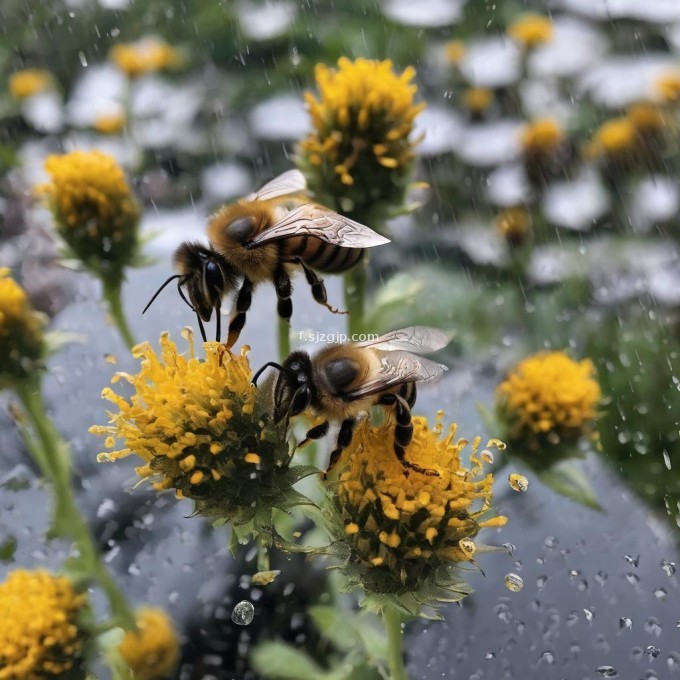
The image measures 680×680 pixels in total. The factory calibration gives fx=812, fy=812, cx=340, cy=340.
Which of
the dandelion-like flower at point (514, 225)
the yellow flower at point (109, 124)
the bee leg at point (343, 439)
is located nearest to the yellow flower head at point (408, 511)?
the bee leg at point (343, 439)

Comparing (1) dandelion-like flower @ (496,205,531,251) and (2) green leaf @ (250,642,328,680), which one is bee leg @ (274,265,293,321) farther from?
(1) dandelion-like flower @ (496,205,531,251)

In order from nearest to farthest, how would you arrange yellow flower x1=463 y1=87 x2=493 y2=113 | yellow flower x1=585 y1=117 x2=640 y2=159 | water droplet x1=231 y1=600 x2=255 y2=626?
water droplet x1=231 y1=600 x2=255 y2=626 → yellow flower x1=585 y1=117 x2=640 y2=159 → yellow flower x1=463 y1=87 x2=493 y2=113

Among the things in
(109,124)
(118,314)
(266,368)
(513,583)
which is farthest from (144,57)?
(513,583)

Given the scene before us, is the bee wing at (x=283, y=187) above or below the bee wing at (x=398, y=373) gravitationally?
above

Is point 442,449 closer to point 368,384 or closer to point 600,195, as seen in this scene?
point 368,384

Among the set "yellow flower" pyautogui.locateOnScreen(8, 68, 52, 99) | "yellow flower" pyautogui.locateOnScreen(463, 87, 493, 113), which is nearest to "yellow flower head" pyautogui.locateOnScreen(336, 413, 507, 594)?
"yellow flower" pyautogui.locateOnScreen(463, 87, 493, 113)

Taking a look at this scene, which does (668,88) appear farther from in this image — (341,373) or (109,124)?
(341,373)

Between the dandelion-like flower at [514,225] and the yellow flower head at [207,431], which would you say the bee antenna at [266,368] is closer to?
the yellow flower head at [207,431]
